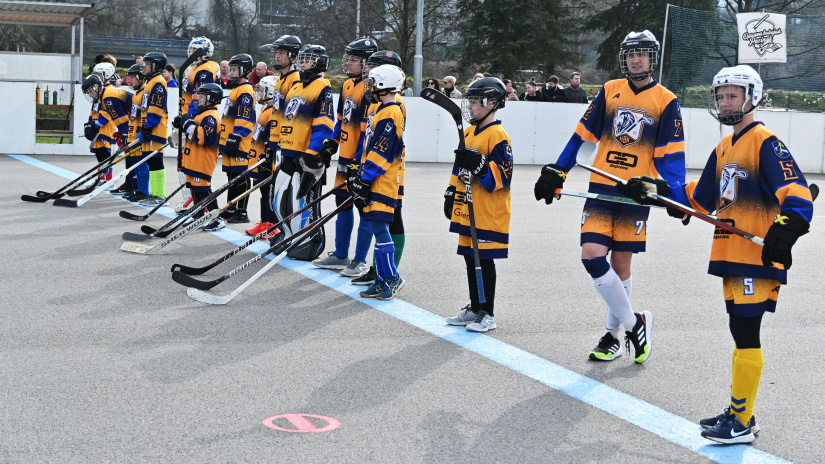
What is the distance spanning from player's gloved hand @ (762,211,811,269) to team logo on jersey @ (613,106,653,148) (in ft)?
5.10

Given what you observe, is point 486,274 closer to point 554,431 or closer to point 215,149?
point 554,431

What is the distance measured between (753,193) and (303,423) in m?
2.40

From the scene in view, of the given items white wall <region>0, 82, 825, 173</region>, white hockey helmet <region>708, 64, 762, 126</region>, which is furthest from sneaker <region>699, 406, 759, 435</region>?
white wall <region>0, 82, 825, 173</region>

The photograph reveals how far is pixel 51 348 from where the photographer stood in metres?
5.40

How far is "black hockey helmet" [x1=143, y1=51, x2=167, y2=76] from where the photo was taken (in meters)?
11.9

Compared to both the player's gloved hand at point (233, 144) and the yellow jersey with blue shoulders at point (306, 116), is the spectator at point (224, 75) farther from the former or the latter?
the yellow jersey with blue shoulders at point (306, 116)

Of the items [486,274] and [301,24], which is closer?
[486,274]

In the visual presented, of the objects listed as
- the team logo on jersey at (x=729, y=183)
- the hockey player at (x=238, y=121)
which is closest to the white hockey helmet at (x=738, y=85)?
the team logo on jersey at (x=729, y=183)

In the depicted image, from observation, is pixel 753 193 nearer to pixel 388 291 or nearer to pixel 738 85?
pixel 738 85

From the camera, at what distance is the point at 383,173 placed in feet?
22.7

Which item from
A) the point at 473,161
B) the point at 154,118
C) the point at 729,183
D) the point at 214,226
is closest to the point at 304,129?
the point at 214,226

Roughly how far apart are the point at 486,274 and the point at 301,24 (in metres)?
42.5

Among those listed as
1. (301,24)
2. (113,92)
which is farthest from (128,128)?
(301,24)

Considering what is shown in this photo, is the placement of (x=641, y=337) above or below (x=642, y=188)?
below
